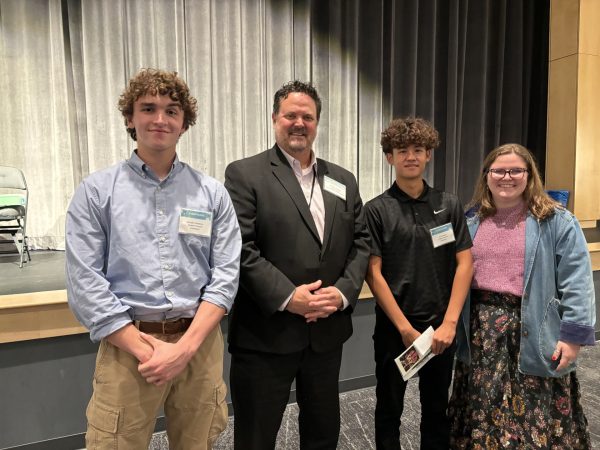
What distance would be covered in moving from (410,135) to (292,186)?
0.52m

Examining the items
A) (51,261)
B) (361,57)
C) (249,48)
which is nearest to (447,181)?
(361,57)

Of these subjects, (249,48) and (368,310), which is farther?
(249,48)

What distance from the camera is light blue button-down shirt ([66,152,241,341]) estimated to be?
1123 millimetres

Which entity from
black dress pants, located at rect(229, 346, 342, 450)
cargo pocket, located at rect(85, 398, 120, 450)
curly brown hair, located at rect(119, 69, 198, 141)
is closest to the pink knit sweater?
black dress pants, located at rect(229, 346, 342, 450)

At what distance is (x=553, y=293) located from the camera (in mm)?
1544

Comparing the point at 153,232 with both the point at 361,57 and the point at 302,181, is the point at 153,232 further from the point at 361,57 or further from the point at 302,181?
the point at 361,57

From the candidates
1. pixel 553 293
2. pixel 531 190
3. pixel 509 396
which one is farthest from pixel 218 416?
pixel 531 190

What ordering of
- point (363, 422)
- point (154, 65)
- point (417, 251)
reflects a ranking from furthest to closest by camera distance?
1. point (154, 65)
2. point (363, 422)
3. point (417, 251)

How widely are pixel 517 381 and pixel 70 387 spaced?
195cm

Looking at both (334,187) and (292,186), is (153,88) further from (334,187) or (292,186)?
(334,187)

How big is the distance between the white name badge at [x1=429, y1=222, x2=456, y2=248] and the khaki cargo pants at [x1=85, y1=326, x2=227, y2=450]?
0.88 m

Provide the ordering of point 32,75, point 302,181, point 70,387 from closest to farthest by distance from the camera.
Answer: point 302,181 < point 70,387 < point 32,75

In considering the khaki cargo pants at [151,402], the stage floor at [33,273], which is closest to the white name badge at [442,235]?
the khaki cargo pants at [151,402]

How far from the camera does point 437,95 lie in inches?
153
